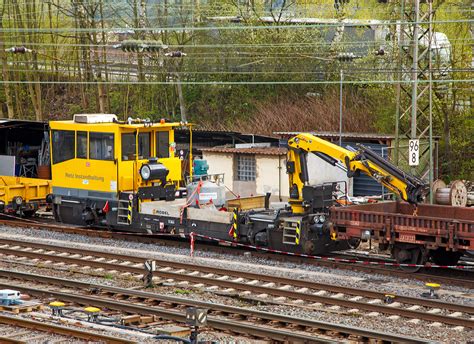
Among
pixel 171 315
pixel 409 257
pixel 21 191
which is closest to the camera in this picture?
pixel 171 315

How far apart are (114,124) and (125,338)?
10498 millimetres

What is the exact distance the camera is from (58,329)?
41.9 ft

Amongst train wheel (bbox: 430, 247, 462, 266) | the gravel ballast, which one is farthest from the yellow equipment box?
train wheel (bbox: 430, 247, 462, 266)

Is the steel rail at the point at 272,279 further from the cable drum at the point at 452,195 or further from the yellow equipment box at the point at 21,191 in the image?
the cable drum at the point at 452,195

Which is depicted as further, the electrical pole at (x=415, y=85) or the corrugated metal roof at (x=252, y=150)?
the corrugated metal roof at (x=252, y=150)

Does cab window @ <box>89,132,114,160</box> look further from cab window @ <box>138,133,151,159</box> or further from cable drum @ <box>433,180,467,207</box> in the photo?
cable drum @ <box>433,180,467,207</box>

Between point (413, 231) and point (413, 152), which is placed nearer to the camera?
point (413, 231)

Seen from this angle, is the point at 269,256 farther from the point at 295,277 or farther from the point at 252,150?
the point at 252,150

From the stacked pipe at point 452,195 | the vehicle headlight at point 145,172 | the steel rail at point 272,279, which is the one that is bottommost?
the steel rail at point 272,279

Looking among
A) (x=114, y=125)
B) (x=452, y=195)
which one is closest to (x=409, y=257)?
(x=452, y=195)

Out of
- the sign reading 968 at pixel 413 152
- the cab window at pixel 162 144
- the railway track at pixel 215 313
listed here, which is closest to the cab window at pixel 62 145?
the cab window at pixel 162 144

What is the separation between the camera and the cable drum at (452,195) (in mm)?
19391

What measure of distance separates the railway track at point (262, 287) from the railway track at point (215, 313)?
1.31 metres

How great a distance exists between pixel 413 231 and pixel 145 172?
7.60 meters
